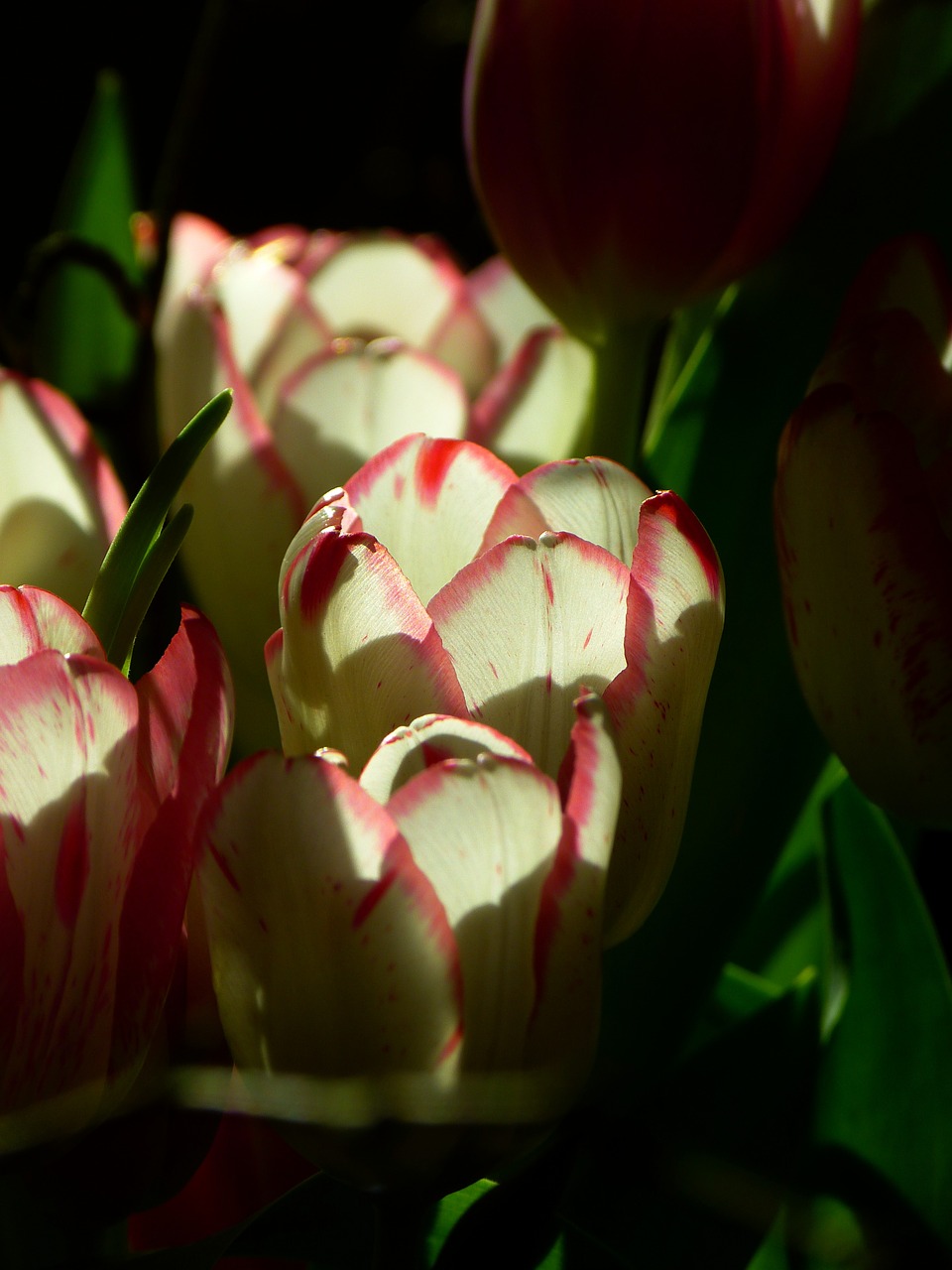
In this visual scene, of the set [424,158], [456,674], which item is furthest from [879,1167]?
[424,158]

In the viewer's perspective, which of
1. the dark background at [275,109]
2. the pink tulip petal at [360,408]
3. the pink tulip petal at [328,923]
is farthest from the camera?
the dark background at [275,109]

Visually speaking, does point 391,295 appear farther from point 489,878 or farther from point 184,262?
point 489,878

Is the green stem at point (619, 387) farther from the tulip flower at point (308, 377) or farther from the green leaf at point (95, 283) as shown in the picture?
the green leaf at point (95, 283)

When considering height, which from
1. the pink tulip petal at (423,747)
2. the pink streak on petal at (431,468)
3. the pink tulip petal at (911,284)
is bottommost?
the pink tulip petal at (423,747)

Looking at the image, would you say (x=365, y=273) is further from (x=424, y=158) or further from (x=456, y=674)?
(x=424, y=158)

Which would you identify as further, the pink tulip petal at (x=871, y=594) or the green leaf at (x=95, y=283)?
the green leaf at (x=95, y=283)

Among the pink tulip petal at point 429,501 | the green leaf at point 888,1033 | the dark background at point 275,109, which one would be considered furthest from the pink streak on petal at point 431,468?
the dark background at point 275,109

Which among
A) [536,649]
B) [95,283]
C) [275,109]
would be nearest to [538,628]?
[536,649]
